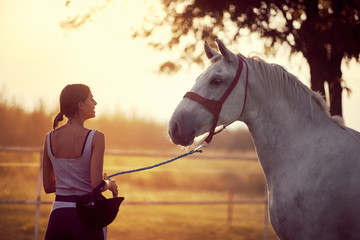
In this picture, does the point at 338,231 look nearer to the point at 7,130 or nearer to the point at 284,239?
the point at 284,239

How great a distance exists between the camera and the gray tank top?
211 centimetres

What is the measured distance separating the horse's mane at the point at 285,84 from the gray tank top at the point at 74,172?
1348 mm

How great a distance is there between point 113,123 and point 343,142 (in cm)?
1676

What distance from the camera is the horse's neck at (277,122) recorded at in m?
2.71

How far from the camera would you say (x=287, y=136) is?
8.93 feet

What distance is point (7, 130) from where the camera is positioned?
12.3 metres

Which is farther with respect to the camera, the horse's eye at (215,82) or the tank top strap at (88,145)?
the horse's eye at (215,82)

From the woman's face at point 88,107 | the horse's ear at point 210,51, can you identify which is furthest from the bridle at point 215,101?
the woman's face at point 88,107

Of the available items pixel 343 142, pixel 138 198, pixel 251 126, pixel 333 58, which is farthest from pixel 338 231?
pixel 138 198

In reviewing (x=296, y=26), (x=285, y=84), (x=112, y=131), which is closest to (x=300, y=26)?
(x=296, y=26)

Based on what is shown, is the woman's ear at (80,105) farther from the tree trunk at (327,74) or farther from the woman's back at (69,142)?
the tree trunk at (327,74)

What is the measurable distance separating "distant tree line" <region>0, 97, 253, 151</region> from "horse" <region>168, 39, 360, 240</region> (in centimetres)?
43

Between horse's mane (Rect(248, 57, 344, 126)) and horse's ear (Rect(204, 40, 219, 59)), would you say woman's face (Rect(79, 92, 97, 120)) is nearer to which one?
horse's ear (Rect(204, 40, 219, 59))

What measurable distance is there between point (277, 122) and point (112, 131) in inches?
640
